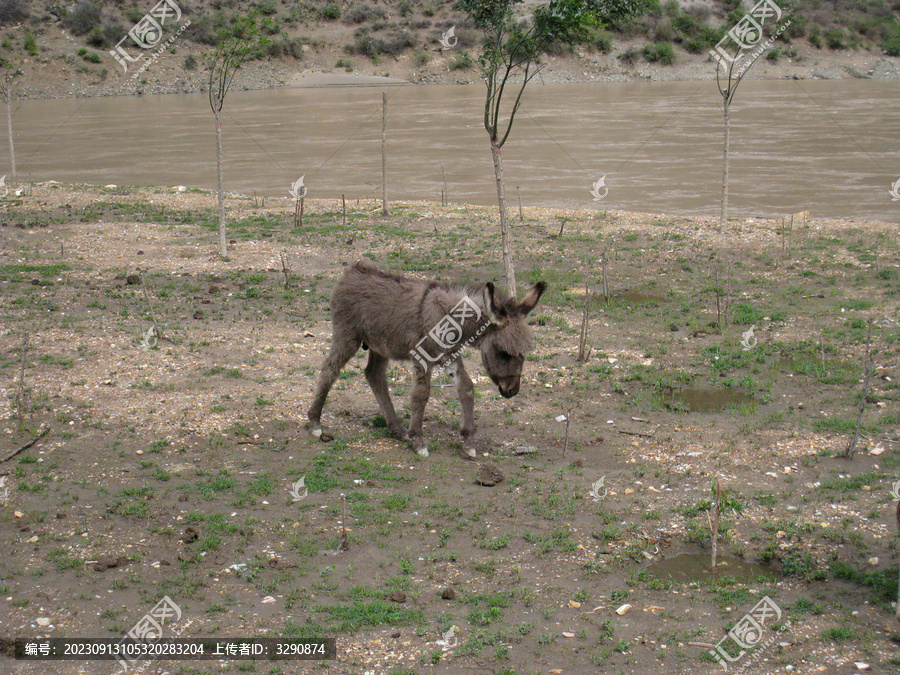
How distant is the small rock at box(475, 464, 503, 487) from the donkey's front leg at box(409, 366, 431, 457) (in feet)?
2.68

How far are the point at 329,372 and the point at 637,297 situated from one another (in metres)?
6.84

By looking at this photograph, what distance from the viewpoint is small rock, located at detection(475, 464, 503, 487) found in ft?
25.2

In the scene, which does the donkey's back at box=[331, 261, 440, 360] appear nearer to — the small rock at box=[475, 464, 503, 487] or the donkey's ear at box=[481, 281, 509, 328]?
the donkey's ear at box=[481, 281, 509, 328]

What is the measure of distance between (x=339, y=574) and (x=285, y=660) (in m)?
1.05

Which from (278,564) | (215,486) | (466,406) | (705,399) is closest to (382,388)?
(466,406)

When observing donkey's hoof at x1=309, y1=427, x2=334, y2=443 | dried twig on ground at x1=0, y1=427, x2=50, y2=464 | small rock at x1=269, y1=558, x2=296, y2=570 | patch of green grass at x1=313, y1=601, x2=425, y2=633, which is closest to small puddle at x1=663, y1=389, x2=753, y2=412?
donkey's hoof at x1=309, y1=427, x2=334, y2=443

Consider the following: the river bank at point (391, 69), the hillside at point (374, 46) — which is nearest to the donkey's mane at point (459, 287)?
the river bank at point (391, 69)

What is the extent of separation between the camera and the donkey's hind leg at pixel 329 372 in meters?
8.71

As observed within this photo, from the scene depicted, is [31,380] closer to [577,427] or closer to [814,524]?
[577,427]

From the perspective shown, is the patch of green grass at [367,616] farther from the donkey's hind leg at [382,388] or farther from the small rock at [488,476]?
the donkey's hind leg at [382,388]

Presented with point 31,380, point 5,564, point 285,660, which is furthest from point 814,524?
point 31,380

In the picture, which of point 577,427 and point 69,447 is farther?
point 577,427

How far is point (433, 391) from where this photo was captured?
34.0ft

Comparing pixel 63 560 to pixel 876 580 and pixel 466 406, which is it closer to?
pixel 466 406
